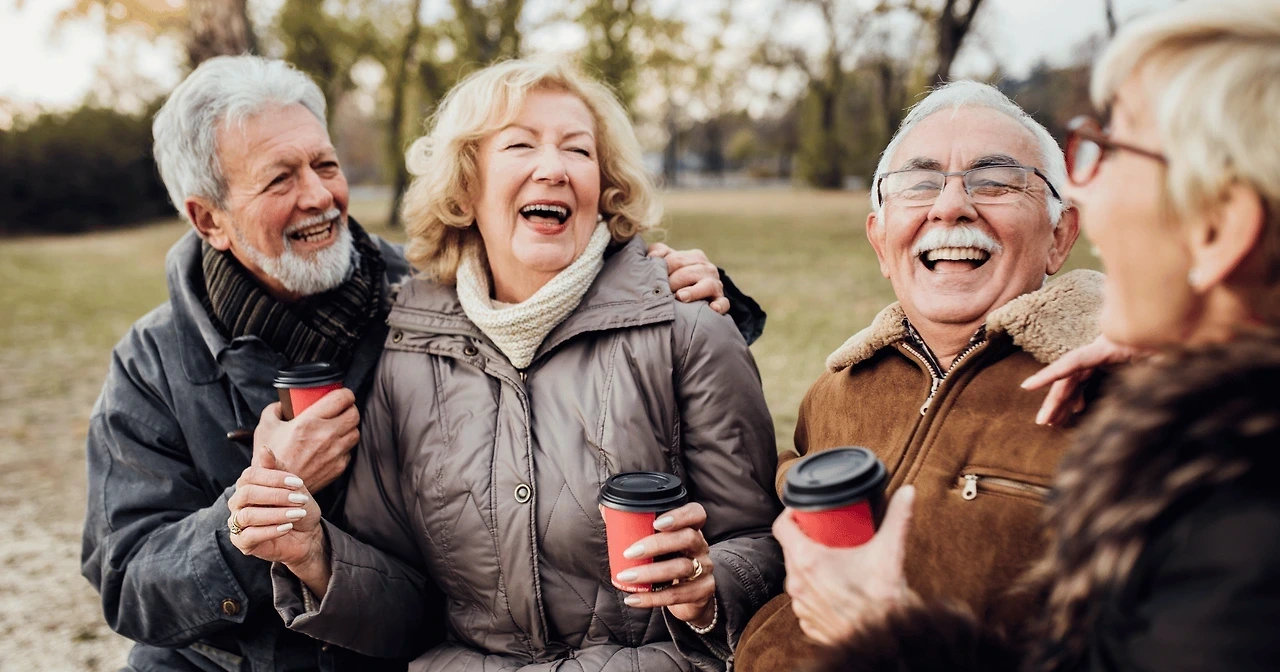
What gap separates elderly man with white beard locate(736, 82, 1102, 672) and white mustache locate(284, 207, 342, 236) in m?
1.74

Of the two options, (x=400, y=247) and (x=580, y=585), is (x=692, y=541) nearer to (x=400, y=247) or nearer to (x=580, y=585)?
(x=580, y=585)

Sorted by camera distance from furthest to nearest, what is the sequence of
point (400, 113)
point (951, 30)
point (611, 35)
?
1. point (400, 113)
2. point (611, 35)
3. point (951, 30)

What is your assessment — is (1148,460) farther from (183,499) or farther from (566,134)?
(183,499)

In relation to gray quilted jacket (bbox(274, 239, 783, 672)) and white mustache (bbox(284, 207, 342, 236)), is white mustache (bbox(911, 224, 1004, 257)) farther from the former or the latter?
white mustache (bbox(284, 207, 342, 236))

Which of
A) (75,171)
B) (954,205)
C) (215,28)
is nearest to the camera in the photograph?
(954,205)

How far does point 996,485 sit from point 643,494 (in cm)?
77

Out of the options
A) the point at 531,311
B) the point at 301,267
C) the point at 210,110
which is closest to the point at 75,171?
the point at 210,110

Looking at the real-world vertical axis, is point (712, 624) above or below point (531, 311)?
below

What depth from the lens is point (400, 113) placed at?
21.8m

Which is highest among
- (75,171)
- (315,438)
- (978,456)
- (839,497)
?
(839,497)

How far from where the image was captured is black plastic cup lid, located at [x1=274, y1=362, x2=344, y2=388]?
2357mm

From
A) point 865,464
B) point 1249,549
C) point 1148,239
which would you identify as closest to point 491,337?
point 865,464

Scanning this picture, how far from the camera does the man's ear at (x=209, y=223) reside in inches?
113

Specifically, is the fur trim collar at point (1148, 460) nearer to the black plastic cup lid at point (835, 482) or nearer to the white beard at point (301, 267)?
the black plastic cup lid at point (835, 482)
